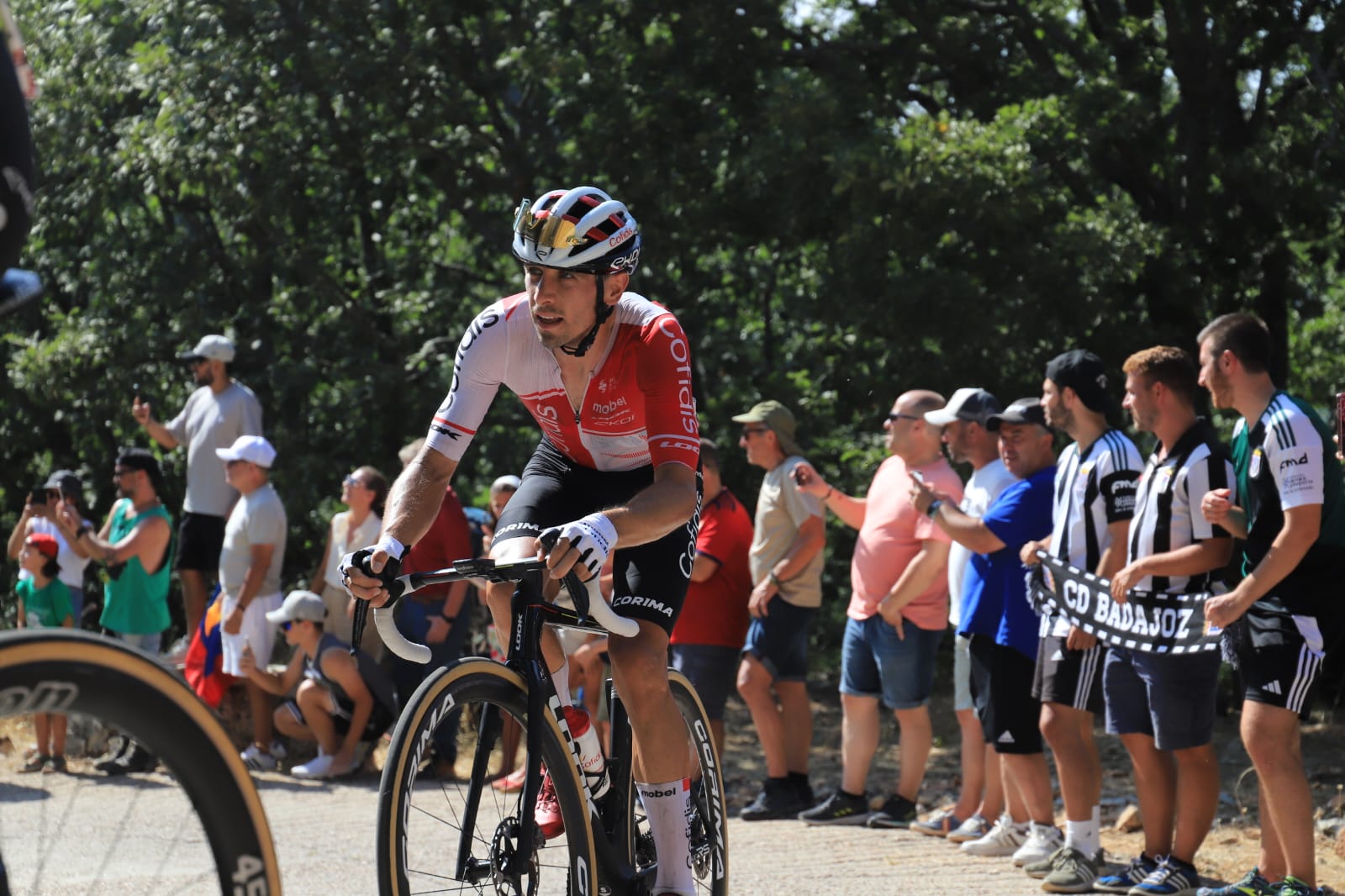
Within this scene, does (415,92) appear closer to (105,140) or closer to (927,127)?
(105,140)

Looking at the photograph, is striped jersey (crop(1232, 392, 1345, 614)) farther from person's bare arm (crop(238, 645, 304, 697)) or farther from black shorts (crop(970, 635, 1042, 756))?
person's bare arm (crop(238, 645, 304, 697))

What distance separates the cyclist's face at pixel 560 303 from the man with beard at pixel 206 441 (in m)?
7.39

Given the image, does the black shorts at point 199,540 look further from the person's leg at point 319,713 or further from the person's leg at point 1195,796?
the person's leg at point 1195,796

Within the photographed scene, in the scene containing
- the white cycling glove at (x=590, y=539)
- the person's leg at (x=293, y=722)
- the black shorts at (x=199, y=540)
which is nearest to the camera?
the white cycling glove at (x=590, y=539)

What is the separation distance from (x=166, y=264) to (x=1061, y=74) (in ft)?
26.5

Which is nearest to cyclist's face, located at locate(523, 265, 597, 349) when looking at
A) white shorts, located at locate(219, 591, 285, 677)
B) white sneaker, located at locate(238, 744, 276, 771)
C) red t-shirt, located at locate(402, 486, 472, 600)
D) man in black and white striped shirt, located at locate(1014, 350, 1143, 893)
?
man in black and white striped shirt, located at locate(1014, 350, 1143, 893)

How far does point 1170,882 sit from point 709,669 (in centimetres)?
317

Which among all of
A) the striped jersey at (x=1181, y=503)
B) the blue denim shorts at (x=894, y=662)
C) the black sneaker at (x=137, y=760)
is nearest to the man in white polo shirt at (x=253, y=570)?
the blue denim shorts at (x=894, y=662)

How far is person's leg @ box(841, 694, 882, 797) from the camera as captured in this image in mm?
8477

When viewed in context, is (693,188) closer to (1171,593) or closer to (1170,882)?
(1171,593)

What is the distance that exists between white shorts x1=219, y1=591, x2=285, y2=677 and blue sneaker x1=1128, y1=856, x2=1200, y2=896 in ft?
20.9

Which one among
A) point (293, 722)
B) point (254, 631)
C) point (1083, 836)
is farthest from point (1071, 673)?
point (254, 631)

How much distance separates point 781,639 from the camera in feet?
28.8

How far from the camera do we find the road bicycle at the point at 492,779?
3.74 metres
